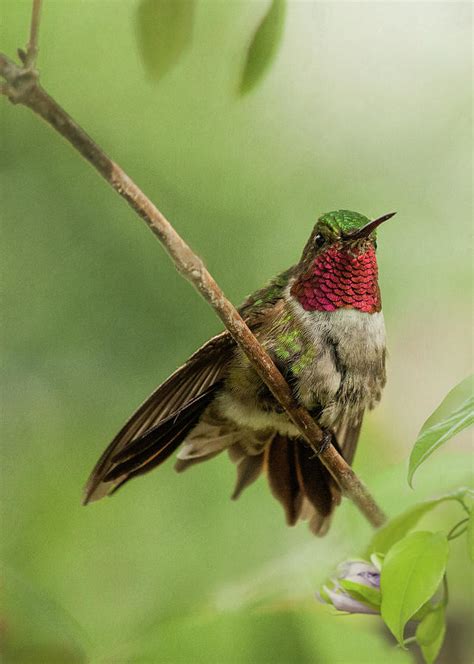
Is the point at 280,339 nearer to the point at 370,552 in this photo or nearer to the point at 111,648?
the point at 370,552

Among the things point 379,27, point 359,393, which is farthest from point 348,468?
point 379,27

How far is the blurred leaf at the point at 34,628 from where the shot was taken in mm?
699

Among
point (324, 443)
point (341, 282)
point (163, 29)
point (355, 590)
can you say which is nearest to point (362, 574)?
point (355, 590)

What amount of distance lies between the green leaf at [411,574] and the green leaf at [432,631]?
8 centimetres

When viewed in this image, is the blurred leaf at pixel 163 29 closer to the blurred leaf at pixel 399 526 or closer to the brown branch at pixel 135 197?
the brown branch at pixel 135 197

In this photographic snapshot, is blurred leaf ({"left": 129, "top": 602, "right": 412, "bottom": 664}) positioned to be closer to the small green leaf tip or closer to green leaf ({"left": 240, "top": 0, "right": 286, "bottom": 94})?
the small green leaf tip

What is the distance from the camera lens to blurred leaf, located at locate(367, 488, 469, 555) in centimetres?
56

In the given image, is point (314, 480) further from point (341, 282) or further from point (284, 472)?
point (341, 282)

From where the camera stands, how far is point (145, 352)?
0.79 metres

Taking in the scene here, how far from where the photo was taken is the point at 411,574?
0.52 meters

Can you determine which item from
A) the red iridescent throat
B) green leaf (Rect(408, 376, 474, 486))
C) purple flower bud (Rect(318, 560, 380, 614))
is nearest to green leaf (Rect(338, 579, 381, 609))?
purple flower bud (Rect(318, 560, 380, 614))

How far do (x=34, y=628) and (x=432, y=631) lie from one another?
351mm

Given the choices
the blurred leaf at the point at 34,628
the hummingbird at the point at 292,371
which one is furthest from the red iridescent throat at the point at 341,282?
the blurred leaf at the point at 34,628

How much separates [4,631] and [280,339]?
361 millimetres
